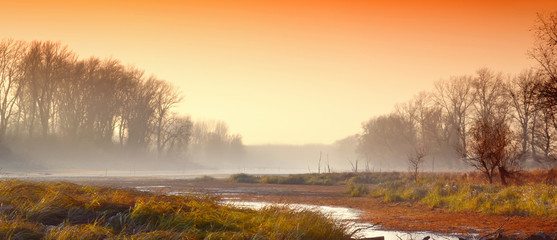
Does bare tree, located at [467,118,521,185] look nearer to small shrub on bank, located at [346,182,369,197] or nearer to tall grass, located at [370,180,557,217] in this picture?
tall grass, located at [370,180,557,217]

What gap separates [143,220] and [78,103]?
2294 inches

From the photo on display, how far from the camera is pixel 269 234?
32.6 ft

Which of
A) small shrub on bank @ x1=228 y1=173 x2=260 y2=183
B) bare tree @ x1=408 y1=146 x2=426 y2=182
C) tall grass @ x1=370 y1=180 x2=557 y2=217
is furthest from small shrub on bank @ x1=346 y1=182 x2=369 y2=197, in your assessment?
small shrub on bank @ x1=228 y1=173 x2=260 y2=183

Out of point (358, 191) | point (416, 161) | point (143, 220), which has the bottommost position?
point (358, 191)

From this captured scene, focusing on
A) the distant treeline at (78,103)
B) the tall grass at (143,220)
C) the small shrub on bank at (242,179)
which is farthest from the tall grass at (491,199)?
the distant treeline at (78,103)

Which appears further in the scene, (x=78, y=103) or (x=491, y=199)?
(x=78, y=103)

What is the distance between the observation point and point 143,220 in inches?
426

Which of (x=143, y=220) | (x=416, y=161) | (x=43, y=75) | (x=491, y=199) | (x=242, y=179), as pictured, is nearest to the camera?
(x=143, y=220)

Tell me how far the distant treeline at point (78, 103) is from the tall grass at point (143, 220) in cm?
4717

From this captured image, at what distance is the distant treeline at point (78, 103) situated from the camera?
56.3 meters

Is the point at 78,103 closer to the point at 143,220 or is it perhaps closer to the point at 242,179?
the point at 242,179

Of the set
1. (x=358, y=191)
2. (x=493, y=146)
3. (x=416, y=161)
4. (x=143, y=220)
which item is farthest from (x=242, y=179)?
(x=143, y=220)

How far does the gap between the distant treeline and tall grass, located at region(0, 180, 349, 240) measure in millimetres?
47172

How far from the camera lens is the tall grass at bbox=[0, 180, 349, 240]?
9.20 m
